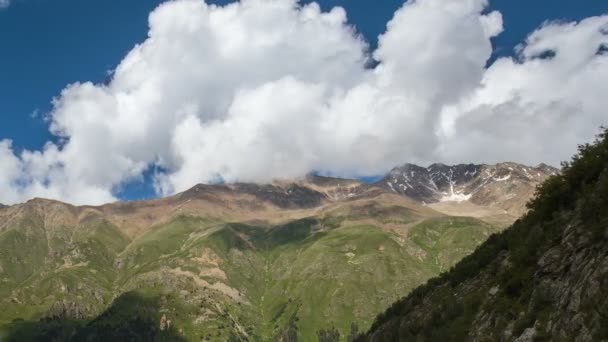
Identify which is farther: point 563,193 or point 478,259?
point 478,259

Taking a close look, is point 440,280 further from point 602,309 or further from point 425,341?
point 602,309

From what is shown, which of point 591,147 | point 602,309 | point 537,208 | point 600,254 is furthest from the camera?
point 537,208

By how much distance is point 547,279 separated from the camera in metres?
28.5

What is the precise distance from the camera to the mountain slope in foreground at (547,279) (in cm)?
2406

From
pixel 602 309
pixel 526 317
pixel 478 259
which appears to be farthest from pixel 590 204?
pixel 478 259

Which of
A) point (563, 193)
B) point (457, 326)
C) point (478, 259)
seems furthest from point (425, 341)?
point (563, 193)

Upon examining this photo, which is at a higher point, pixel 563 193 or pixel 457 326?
pixel 563 193

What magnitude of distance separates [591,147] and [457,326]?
1485 centimetres

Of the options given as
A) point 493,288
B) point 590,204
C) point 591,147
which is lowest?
point 493,288

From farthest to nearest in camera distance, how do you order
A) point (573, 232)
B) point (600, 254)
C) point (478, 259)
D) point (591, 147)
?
Result: 1. point (478, 259)
2. point (591, 147)
3. point (573, 232)
4. point (600, 254)

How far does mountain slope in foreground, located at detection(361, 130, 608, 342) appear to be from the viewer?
24062 millimetres

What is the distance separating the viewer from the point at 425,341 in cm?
4253

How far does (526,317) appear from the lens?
27.8 m

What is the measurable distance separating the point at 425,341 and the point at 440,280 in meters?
18.8
